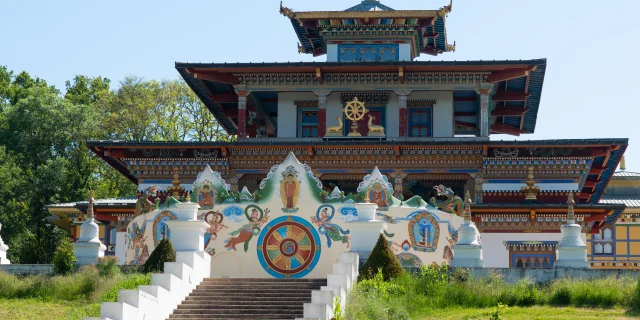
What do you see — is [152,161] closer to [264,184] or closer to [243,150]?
[243,150]

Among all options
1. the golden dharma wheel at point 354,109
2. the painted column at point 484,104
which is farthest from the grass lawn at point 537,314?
the golden dharma wheel at point 354,109

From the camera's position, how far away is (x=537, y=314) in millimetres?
29953

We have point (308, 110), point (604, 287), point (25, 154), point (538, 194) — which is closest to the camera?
point (604, 287)

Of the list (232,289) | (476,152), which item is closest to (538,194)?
(476,152)

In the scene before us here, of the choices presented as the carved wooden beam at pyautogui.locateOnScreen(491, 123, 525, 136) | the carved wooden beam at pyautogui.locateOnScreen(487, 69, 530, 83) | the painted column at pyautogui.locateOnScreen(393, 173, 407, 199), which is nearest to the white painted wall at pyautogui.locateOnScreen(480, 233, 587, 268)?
the painted column at pyautogui.locateOnScreen(393, 173, 407, 199)

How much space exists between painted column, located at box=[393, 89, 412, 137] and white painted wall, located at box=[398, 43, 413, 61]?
130 inches

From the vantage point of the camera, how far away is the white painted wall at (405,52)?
172 ft

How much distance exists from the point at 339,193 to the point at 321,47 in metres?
21.5

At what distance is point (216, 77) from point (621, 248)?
26.1 meters

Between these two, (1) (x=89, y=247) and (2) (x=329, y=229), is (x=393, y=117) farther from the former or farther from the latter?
(1) (x=89, y=247)

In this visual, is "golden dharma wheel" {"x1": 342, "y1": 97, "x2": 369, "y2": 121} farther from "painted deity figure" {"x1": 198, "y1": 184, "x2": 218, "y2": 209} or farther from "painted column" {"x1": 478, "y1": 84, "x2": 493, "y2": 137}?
"painted deity figure" {"x1": 198, "y1": 184, "x2": 218, "y2": 209}

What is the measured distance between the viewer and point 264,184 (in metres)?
37.5

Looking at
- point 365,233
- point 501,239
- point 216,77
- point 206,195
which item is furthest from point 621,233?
point 365,233

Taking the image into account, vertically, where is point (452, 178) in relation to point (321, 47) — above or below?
below
